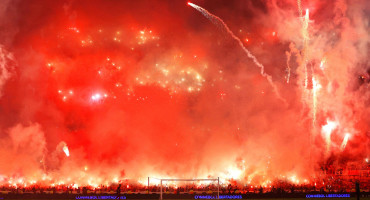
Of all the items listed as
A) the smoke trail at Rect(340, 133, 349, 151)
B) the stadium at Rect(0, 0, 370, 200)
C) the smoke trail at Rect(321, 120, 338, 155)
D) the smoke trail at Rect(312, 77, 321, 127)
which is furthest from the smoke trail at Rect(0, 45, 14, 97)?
the smoke trail at Rect(340, 133, 349, 151)

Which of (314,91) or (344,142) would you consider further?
(344,142)

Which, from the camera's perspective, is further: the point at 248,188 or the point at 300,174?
the point at 300,174

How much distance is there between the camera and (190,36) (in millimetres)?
26906

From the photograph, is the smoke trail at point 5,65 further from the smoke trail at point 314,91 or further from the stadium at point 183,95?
the smoke trail at point 314,91

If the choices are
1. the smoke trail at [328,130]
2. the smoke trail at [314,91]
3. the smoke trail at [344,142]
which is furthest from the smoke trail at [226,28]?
the smoke trail at [344,142]

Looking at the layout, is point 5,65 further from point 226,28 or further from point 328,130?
point 328,130

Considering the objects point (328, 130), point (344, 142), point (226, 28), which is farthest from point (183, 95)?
point (344, 142)

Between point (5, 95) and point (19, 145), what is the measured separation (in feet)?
11.4

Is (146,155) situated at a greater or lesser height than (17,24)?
lesser

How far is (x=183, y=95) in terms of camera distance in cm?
2691

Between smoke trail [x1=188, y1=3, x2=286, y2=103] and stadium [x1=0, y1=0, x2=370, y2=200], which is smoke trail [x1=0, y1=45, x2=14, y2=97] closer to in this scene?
stadium [x1=0, y1=0, x2=370, y2=200]

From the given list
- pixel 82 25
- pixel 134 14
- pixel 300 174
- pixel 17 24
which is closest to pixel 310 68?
pixel 300 174

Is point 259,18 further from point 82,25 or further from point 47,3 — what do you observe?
point 47,3

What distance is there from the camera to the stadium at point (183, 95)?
25.6m
